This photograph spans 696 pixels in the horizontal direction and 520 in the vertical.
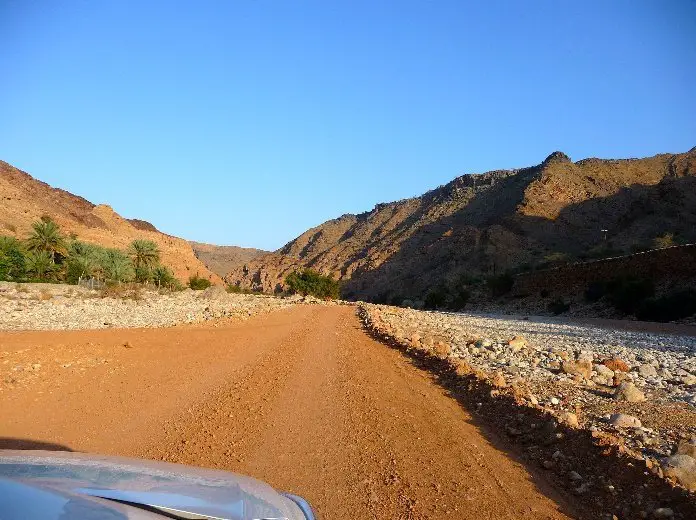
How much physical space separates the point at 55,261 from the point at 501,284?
41.0 m

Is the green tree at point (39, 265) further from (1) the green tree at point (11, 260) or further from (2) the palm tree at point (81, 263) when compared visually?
(2) the palm tree at point (81, 263)

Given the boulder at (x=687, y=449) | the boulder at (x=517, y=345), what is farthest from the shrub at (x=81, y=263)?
the boulder at (x=687, y=449)

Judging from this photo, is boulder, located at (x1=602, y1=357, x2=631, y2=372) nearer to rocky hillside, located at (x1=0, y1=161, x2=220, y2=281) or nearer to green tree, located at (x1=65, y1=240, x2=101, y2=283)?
green tree, located at (x1=65, y1=240, x2=101, y2=283)

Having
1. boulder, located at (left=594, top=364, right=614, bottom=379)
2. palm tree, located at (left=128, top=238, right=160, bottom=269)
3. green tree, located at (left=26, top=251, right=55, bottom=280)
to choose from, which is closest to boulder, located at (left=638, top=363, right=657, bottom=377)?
boulder, located at (left=594, top=364, right=614, bottom=379)

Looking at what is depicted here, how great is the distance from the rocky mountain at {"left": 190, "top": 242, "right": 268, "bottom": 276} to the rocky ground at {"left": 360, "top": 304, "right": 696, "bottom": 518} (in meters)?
138

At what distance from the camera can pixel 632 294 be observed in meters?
31.5

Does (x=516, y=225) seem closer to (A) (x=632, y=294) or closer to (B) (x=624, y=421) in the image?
(A) (x=632, y=294)

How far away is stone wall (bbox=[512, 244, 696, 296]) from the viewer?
32.1 meters

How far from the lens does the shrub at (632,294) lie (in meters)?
31.2

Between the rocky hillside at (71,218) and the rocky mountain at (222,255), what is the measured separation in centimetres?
5474

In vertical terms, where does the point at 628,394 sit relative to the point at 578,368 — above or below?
below

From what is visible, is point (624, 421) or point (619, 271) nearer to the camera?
point (624, 421)

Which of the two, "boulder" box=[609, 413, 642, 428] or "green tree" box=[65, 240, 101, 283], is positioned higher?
"green tree" box=[65, 240, 101, 283]

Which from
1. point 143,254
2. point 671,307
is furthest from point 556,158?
point 671,307
